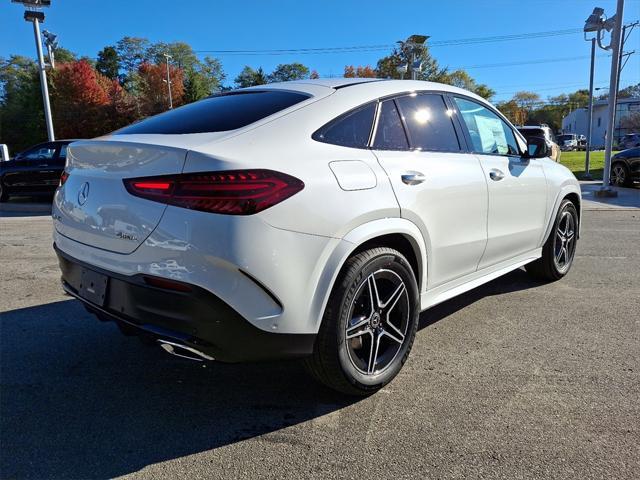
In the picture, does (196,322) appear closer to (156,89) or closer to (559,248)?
(559,248)

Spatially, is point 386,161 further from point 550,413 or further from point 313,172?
point 550,413

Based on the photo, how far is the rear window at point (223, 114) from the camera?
2.67 meters

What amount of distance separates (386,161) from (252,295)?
3.70 ft

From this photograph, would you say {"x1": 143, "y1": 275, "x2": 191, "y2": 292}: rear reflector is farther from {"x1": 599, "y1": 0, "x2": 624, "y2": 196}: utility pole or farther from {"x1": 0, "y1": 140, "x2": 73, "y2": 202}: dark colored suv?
{"x1": 599, "y1": 0, "x2": 624, "y2": 196}: utility pole

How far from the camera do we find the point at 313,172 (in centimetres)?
238

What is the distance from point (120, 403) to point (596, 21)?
1562cm

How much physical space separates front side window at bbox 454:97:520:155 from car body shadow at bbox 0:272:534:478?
7.08 ft

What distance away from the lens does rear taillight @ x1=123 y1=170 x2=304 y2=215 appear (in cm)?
214

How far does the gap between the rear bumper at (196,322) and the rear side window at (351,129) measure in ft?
3.29

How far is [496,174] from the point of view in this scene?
145 inches

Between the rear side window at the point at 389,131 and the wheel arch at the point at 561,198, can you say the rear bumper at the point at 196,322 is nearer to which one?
the rear side window at the point at 389,131

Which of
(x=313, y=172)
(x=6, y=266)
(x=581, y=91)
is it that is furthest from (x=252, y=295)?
(x=581, y=91)

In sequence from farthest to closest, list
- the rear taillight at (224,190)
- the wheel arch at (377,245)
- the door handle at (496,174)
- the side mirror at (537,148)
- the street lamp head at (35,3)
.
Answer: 1. the street lamp head at (35,3)
2. the side mirror at (537,148)
3. the door handle at (496,174)
4. the wheel arch at (377,245)
5. the rear taillight at (224,190)

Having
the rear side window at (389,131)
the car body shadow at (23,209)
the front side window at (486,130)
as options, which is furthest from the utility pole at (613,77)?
the car body shadow at (23,209)
